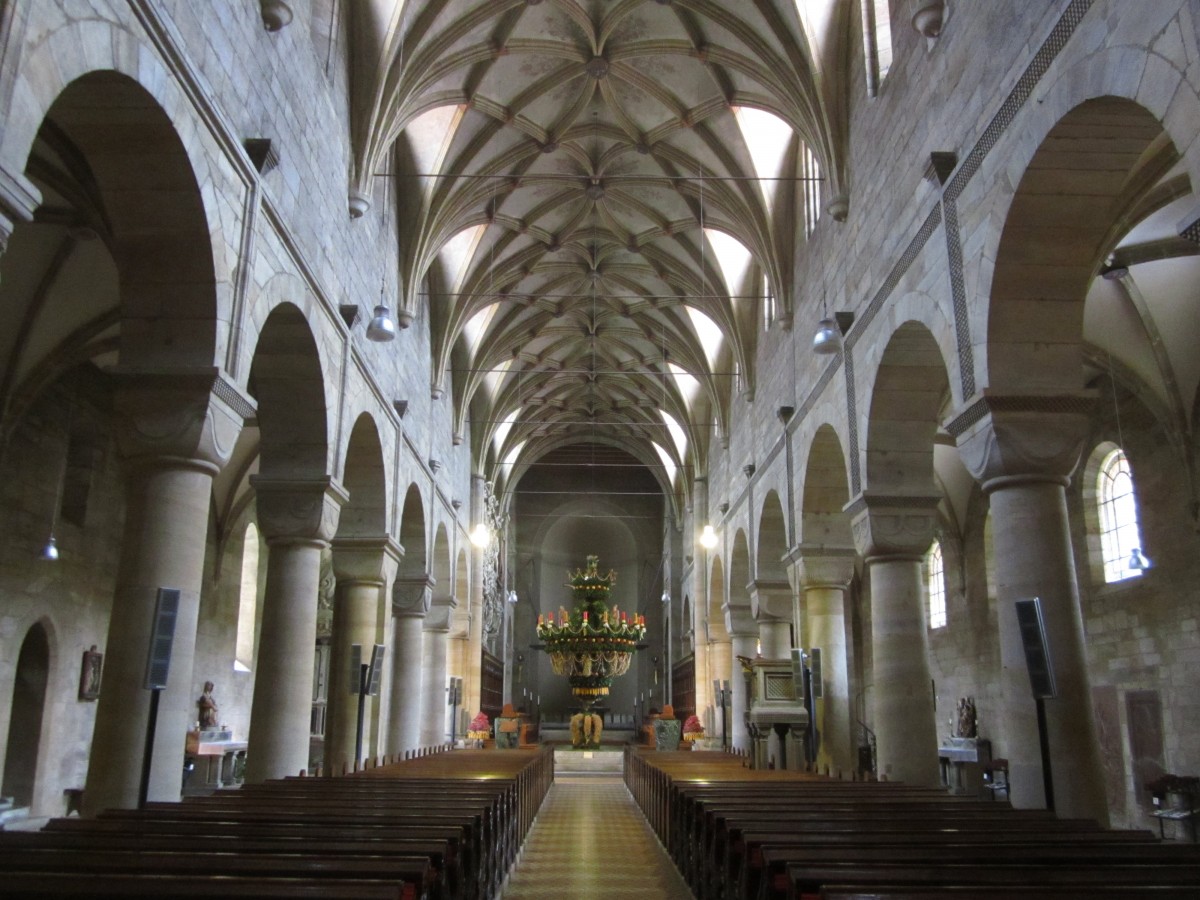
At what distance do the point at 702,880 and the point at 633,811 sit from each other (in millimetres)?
10467

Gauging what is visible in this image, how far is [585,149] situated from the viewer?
21547mm

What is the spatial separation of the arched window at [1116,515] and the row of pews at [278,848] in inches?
499

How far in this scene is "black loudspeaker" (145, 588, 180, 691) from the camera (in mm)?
7785

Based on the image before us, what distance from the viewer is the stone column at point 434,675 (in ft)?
84.8

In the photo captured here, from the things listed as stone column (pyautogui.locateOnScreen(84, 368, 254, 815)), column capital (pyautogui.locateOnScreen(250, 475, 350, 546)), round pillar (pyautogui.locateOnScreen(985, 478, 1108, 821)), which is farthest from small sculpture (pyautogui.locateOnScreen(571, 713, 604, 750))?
stone column (pyautogui.locateOnScreen(84, 368, 254, 815))

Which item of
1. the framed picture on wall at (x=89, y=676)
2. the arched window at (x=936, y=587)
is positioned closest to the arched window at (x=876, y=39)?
the arched window at (x=936, y=587)

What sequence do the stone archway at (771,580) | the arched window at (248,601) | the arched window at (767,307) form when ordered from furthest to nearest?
1. the arched window at (248,601)
2. the stone archway at (771,580)
3. the arched window at (767,307)

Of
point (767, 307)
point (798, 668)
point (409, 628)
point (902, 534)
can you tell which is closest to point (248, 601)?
point (409, 628)

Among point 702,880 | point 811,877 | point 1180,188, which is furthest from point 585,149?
point 811,877

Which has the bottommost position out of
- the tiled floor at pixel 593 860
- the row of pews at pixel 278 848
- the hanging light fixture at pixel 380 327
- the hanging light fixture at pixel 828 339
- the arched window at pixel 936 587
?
the tiled floor at pixel 593 860

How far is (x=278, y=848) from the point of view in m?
5.39

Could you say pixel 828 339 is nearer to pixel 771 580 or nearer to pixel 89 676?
pixel 771 580

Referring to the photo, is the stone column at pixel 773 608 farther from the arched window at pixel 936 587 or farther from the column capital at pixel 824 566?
the arched window at pixel 936 587

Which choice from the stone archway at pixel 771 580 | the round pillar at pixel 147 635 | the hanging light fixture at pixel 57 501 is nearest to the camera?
the round pillar at pixel 147 635
